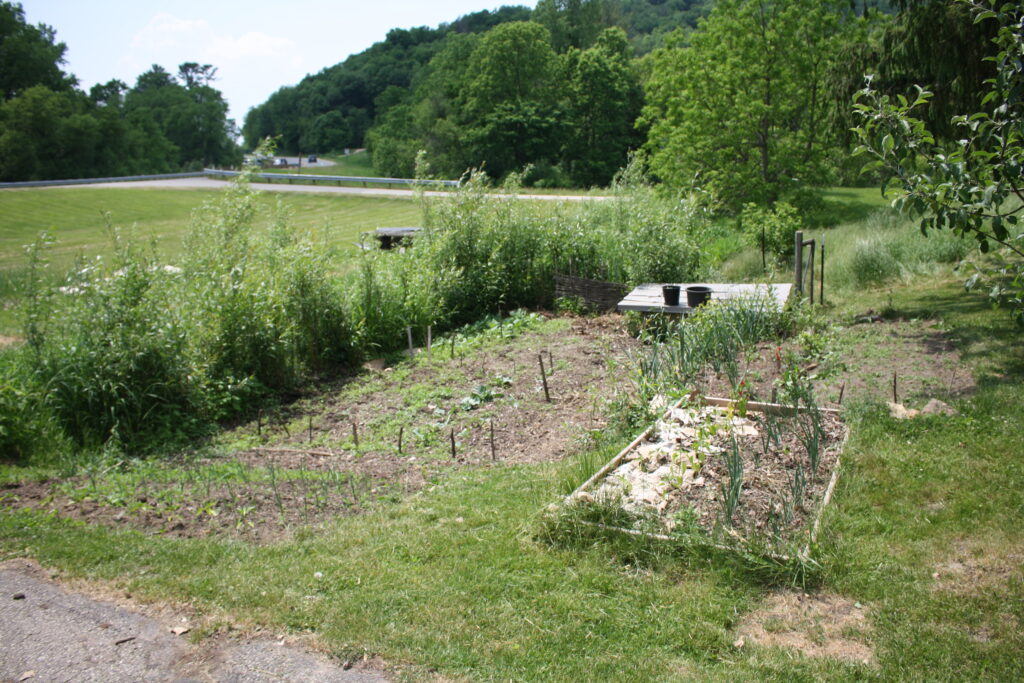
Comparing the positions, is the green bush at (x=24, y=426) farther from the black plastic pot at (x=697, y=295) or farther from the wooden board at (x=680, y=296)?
the black plastic pot at (x=697, y=295)

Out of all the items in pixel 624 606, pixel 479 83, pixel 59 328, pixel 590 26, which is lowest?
pixel 624 606

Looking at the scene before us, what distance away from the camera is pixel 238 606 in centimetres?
373

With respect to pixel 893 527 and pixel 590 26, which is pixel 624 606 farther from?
pixel 590 26

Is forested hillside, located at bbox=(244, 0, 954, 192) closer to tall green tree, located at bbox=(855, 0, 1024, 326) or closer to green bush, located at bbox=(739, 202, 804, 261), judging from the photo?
green bush, located at bbox=(739, 202, 804, 261)

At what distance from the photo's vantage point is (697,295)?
8438mm

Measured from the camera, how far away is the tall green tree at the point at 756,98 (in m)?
18.9

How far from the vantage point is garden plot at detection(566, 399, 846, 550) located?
4105 mm

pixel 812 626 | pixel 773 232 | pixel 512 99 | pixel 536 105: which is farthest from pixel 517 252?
pixel 512 99

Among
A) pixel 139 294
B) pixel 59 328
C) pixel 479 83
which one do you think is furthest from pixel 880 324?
pixel 479 83

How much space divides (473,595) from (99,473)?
3.41m

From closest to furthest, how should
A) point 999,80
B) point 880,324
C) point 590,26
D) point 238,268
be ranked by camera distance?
point 999,80 < point 238,268 < point 880,324 < point 590,26

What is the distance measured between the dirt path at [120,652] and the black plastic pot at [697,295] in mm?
6153

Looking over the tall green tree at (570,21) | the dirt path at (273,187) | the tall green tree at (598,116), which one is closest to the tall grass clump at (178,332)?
the dirt path at (273,187)

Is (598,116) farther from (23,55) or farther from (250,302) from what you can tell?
(250,302)
